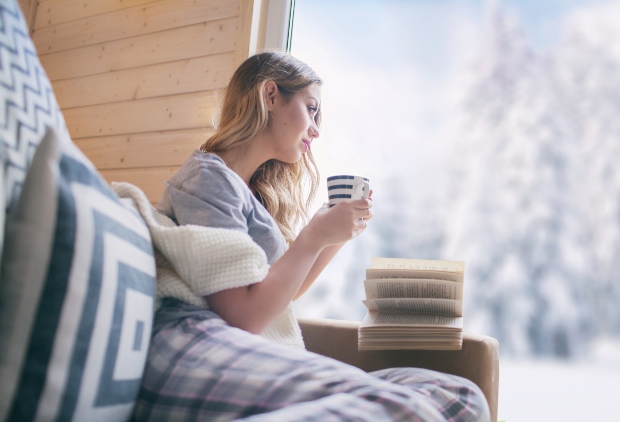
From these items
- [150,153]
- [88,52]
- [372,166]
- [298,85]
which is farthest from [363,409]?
[88,52]

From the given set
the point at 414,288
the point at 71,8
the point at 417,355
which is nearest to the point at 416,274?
the point at 414,288

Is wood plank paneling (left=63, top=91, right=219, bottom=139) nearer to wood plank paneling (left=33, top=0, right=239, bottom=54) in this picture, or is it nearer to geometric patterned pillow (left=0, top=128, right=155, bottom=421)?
wood plank paneling (left=33, top=0, right=239, bottom=54)

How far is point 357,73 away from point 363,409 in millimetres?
1850

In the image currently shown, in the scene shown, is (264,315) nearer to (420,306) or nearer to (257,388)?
(257,388)

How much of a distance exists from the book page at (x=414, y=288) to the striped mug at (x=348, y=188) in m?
0.19

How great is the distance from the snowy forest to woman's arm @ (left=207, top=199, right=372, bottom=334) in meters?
0.87

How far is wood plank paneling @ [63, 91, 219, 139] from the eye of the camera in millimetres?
2566

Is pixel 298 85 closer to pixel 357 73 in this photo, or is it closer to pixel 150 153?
pixel 357 73

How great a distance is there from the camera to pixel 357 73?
238 cm

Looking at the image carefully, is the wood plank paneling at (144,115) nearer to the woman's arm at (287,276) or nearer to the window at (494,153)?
the window at (494,153)

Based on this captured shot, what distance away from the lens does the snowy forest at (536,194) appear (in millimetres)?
1802

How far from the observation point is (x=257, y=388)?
755 millimetres

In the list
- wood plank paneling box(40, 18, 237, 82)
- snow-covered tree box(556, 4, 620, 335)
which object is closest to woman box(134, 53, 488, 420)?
snow-covered tree box(556, 4, 620, 335)

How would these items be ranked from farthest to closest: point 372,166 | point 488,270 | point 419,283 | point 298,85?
point 372,166 → point 488,270 → point 298,85 → point 419,283
